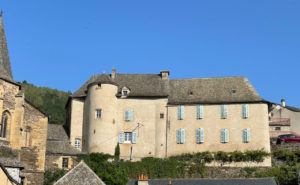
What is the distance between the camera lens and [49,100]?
Result: 285ft

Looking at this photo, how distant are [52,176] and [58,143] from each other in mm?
4523

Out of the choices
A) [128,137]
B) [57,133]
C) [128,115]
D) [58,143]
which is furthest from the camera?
[128,115]

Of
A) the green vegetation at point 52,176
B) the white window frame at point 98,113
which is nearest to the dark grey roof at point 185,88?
the white window frame at point 98,113

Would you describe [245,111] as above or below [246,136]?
above

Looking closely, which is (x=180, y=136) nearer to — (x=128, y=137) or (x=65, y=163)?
(x=128, y=137)

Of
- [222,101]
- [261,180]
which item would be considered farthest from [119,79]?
[261,180]

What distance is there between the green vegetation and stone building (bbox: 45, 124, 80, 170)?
2.27 feet

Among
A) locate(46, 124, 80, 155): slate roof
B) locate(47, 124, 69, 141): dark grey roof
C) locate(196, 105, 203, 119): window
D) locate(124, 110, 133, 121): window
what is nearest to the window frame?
locate(46, 124, 80, 155): slate roof

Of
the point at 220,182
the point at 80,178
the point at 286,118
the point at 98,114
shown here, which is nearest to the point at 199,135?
the point at 98,114

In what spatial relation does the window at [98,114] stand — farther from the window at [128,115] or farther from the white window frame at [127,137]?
the white window frame at [127,137]

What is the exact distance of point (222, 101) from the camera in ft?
157

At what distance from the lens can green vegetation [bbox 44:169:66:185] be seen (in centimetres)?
4134

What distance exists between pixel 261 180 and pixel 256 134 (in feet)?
60.7

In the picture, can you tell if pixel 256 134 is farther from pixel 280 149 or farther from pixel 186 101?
pixel 186 101
